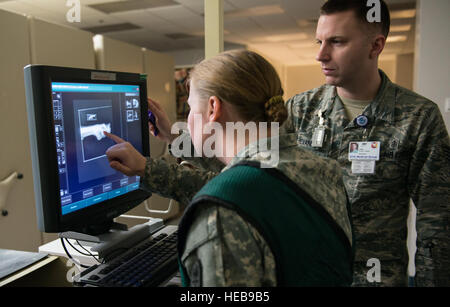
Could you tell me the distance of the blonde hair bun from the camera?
740mm

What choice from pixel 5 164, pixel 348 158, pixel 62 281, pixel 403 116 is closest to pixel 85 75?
pixel 62 281

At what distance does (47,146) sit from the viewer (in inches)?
30.9

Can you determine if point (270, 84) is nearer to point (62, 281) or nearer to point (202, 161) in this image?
point (202, 161)

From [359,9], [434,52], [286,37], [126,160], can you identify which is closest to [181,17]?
[286,37]

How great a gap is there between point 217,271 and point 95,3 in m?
5.27

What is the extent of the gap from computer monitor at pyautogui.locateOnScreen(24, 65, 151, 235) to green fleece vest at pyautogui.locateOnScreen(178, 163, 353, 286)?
383 millimetres

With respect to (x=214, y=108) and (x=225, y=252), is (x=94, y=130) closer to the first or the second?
(x=214, y=108)

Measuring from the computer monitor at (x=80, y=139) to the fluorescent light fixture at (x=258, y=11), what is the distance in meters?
4.73

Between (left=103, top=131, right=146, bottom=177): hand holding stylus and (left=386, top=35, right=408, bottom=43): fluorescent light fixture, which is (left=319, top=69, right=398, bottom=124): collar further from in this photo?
(left=386, top=35, right=408, bottom=43): fluorescent light fixture

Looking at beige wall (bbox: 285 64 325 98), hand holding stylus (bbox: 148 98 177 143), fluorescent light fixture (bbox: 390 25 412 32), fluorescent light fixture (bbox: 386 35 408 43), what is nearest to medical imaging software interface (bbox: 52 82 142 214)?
hand holding stylus (bbox: 148 98 177 143)

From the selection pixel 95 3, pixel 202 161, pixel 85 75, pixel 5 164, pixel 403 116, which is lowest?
pixel 5 164

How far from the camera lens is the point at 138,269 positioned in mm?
787

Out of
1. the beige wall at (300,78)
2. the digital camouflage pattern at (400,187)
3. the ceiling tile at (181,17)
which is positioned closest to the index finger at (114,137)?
the digital camouflage pattern at (400,187)

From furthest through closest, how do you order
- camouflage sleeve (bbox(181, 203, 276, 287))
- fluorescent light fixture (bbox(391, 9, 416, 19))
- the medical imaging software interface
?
fluorescent light fixture (bbox(391, 9, 416, 19))
the medical imaging software interface
camouflage sleeve (bbox(181, 203, 276, 287))
